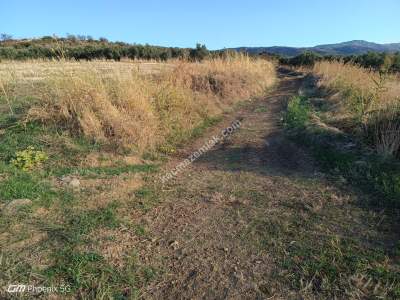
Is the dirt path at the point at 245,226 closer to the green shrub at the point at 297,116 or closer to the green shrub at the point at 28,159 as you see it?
the green shrub at the point at 297,116

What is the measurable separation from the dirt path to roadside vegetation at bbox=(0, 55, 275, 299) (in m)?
0.27

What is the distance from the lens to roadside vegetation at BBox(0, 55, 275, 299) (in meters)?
2.71

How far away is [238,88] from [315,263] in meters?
9.63

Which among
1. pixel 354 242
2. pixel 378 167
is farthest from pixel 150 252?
pixel 378 167

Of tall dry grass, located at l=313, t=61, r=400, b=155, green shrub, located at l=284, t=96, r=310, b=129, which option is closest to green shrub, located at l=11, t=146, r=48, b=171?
green shrub, located at l=284, t=96, r=310, b=129

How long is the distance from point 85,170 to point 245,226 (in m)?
2.48

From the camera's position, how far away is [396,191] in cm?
379

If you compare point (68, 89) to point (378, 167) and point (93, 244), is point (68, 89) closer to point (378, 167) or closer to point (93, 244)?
point (93, 244)

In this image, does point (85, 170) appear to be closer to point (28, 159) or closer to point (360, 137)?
point (28, 159)

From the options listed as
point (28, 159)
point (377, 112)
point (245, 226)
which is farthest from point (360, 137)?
point (28, 159)

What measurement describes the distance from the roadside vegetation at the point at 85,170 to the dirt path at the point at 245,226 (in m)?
0.27

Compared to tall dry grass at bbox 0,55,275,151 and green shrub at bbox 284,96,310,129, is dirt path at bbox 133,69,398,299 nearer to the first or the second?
tall dry grass at bbox 0,55,275,151

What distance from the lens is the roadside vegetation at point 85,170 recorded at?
8.87 feet

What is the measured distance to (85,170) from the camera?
460 centimetres
